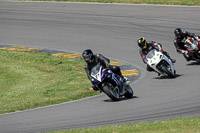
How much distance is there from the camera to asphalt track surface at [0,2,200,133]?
1414 cm

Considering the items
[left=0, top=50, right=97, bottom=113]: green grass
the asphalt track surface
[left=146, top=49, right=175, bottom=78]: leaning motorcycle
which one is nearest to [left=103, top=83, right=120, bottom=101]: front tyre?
the asphalt track surface

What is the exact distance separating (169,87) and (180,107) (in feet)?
11.5

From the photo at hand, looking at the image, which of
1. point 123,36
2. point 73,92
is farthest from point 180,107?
point 123,36

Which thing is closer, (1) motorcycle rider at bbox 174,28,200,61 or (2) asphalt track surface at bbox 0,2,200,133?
(2) asphalt track surface at bbox 0,2,200,133

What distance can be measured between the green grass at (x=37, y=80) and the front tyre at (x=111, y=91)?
6.28 feet

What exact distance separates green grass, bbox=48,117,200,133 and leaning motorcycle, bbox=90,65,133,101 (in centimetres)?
394

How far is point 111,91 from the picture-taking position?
16250 mm

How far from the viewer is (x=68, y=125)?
1350 cm

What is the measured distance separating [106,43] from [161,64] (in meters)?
9.12

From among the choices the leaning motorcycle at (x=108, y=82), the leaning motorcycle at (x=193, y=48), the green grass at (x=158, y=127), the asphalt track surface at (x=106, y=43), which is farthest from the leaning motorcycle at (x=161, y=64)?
the green grass at (x=158, y=127)

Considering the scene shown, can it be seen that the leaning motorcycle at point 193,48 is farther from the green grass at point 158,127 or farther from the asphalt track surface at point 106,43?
the green grass at point 158,127

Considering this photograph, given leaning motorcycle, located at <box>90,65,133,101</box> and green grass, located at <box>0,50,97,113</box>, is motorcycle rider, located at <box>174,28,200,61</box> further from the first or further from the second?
leaning motorcycle, located at <box>90,65,133,101</box>

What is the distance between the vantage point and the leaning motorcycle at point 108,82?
16141 mm

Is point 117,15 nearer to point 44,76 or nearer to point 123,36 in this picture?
point 123,36
